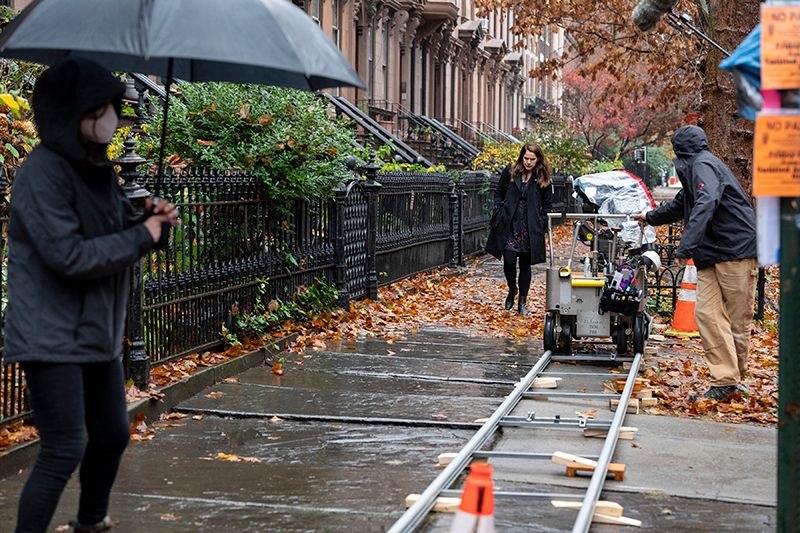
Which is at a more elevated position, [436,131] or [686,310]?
[436,131]

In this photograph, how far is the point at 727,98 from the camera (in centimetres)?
1352

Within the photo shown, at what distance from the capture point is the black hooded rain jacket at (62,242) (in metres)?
4.33

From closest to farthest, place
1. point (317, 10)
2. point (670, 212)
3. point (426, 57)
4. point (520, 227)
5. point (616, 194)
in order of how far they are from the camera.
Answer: point (670, 212) → point (616, 194) → point (520, 227) → point (317, 10) → point (426, 57)

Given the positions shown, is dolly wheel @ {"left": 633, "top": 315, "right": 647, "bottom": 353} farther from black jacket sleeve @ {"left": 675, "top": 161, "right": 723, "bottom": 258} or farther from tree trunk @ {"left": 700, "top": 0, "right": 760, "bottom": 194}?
tree trunk @ {"left": 700, "top": 0, "right": 760, "bottom": 194}

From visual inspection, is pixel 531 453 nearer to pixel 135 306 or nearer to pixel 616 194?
pixel 135 306

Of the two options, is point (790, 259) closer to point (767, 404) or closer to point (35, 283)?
point (35, 283)

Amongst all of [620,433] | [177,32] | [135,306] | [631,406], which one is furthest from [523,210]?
[177,32]

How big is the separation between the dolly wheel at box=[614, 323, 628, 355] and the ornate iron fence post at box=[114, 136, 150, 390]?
4.48 metres

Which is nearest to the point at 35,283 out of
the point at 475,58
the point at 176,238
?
the point at 176,238

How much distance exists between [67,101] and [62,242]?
1.79ft

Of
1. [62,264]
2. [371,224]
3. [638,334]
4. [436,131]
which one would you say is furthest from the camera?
[436,131]

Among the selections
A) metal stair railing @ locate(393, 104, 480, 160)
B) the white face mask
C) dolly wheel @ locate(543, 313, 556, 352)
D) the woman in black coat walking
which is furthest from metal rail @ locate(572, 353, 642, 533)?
metal stair railing @ locate(393, 104, 480, 160)

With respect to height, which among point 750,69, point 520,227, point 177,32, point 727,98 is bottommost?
point 520,227

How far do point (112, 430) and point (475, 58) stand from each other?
149ft
